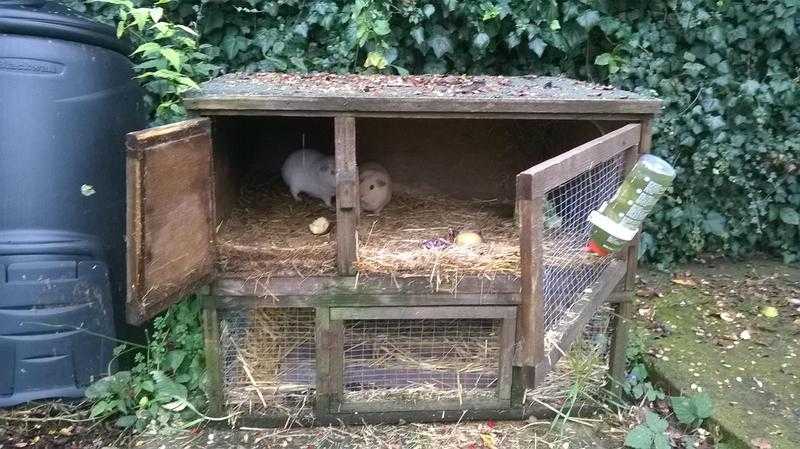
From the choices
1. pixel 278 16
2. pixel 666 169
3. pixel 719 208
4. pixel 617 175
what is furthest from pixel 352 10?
pixel 719 208

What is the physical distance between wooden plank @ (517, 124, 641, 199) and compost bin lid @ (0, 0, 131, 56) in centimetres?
200

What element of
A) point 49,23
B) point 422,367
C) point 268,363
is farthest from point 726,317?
point 49,23

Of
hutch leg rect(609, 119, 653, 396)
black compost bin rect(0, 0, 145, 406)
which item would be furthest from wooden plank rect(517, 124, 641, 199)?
black compost bin rect(0, 0, 145, 406)

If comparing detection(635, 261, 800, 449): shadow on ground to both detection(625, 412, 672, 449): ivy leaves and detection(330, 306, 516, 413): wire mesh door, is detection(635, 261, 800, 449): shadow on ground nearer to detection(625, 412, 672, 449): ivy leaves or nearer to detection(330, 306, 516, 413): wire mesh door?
detection(625, 412, 672, 449): ivy leaves

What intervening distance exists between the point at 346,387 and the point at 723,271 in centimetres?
263

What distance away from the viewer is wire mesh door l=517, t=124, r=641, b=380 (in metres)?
1.77

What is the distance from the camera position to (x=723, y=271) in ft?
13.6

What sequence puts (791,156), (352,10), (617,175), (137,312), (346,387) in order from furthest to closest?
(791,156), (352,10), (346,387), (617,175), (137,312)

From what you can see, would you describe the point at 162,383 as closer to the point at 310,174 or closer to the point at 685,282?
the point at 310,174

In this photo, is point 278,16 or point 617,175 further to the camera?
point 278,16

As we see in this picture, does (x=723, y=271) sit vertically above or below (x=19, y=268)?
below

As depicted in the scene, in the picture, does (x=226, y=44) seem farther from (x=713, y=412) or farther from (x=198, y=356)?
(x=713, y=412)

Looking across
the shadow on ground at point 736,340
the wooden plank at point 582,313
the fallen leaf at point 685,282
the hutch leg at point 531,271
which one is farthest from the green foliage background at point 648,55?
the hutch leg at point 531,271

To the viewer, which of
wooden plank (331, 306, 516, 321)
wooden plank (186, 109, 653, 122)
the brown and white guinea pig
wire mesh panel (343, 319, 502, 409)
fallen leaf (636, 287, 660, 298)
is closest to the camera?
wooden plank (186, 109, 653, 122)
